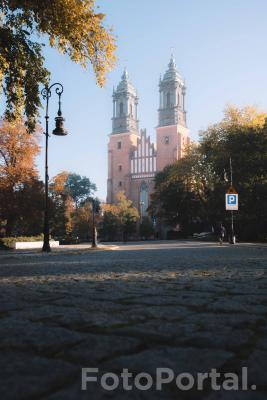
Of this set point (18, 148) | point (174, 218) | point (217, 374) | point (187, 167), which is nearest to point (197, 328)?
point (217, 374)

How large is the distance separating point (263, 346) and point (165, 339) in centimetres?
52

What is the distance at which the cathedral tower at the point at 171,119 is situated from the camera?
91.8 m

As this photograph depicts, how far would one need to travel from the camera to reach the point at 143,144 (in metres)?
96.2

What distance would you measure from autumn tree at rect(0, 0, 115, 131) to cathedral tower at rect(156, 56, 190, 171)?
7889 cm

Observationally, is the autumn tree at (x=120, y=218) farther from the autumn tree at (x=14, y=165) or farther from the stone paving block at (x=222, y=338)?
the stone paving block at (x=222, y=338)

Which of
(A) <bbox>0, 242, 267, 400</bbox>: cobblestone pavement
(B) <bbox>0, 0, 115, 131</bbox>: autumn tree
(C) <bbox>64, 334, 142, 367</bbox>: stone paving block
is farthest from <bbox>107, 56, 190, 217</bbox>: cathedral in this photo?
(C) <bbox>64, 334, 142, 367</bbox>: stone paving block

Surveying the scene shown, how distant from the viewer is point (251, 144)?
37.1 metres

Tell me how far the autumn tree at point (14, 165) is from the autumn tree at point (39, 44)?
1759 centimetres

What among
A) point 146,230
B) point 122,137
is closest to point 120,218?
point 146,230

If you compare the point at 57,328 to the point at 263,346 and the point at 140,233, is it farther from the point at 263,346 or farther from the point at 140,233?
the point at 140,233

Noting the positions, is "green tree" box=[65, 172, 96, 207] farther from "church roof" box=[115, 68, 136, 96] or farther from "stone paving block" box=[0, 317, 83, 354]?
"stone paving block" box=[0, 317, 83, 354]

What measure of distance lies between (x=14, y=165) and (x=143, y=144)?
67.4 meters

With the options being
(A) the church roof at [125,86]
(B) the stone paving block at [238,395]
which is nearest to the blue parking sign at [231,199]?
(B) the stone paving block at [238,395]

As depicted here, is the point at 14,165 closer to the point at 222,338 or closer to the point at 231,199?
the point at 231,199
